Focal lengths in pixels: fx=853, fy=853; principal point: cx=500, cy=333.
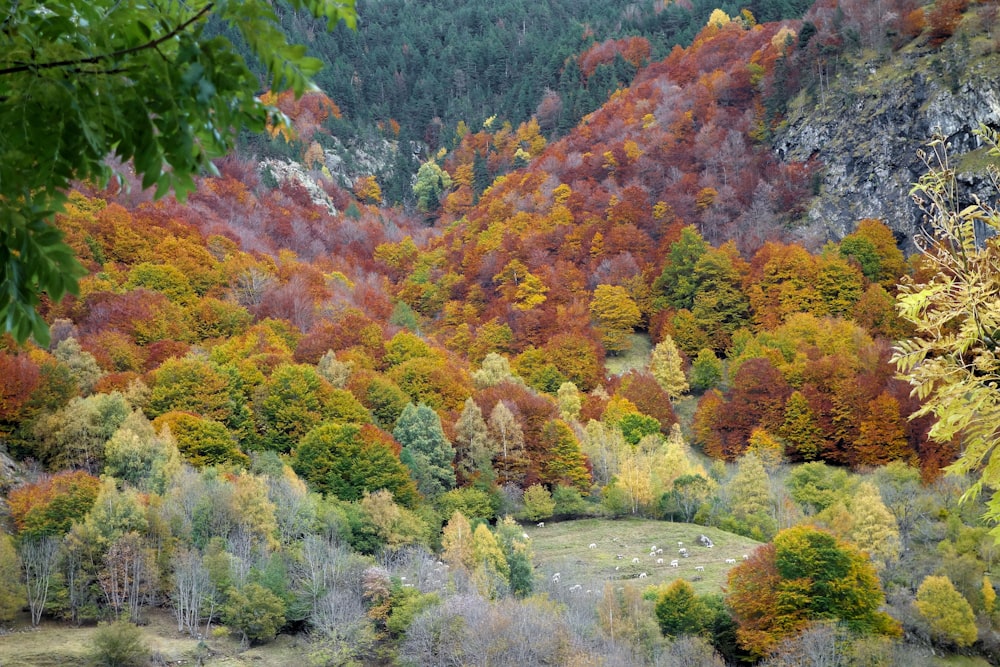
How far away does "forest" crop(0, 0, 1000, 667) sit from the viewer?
28.4 m

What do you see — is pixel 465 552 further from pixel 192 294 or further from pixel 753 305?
pixel 753 305

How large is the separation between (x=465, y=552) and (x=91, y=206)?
48.9 m

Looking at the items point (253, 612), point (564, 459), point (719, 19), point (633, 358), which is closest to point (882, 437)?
point (564, 459)

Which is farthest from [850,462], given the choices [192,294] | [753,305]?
[192,294]

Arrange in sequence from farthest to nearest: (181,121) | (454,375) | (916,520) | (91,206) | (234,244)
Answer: (234,244) → (91,206) → (454,375) → (916,520) → (181,121)

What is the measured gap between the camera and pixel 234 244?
243 ft

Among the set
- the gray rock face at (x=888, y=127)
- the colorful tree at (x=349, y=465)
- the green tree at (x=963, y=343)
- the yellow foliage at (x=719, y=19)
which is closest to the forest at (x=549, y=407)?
the green tree at (x=963, y=343)

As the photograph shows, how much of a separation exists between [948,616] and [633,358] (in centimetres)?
4206

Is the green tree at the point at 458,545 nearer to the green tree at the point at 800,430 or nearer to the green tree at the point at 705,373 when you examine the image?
the green tree at the point at 800,430

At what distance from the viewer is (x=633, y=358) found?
72.1 meters

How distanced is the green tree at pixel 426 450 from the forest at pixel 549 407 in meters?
0.18

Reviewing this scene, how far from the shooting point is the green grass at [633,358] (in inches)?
2773

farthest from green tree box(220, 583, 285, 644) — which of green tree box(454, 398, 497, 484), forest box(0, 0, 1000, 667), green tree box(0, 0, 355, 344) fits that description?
green tree box(0, 0, 355, 344)

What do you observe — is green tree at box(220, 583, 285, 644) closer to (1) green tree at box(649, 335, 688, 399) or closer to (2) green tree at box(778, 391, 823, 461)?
(2) green tree at box(778, 391, 823, 461)
